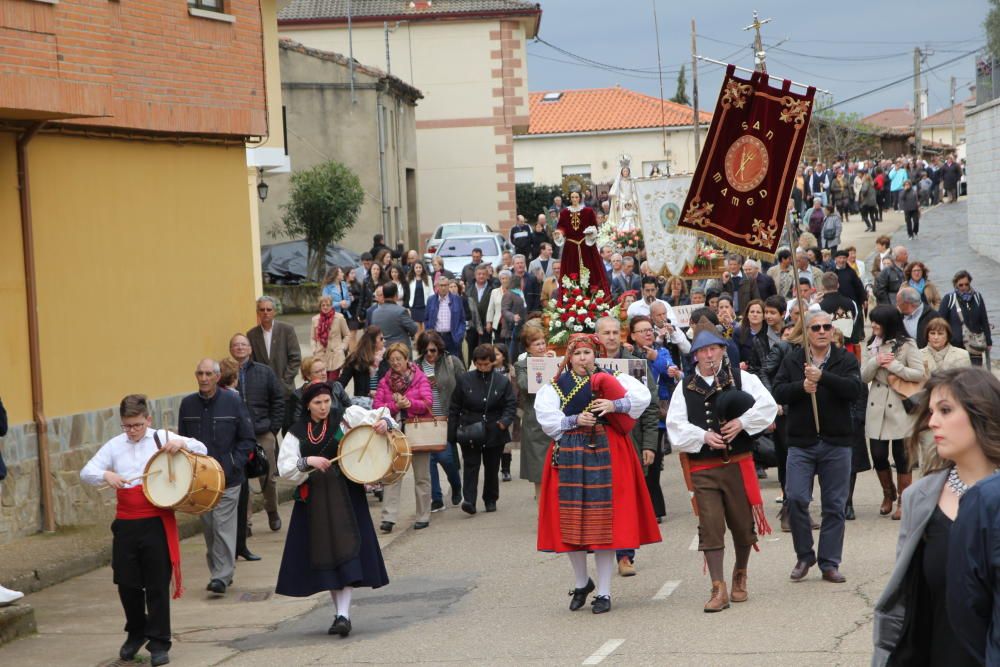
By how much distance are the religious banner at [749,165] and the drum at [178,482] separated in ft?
15.2

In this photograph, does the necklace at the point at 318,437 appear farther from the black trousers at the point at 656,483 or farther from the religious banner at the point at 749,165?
the religious banner at the point at 749,165

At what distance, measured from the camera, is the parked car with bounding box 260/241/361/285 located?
3569 cm

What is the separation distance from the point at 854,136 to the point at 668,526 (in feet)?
214

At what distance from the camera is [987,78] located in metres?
35.5

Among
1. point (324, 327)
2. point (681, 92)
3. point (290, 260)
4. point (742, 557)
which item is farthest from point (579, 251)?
point (681, 92)

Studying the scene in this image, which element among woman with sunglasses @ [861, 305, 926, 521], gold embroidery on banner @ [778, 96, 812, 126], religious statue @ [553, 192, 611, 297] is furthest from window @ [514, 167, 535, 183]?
gold embroidery on banner @ [778, 96, 812, 126]

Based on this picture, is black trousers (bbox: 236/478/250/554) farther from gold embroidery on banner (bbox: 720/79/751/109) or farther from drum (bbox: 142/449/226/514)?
gold embroidery on banner (bbox: 720/79/751/109)

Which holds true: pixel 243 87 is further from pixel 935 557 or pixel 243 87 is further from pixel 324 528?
pixel 935 557

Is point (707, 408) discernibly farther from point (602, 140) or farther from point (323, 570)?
point (602, 140)

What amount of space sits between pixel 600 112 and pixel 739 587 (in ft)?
229

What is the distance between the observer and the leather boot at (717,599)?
948 cm

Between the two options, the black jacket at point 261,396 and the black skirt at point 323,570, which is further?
the black jacket at point 261,396

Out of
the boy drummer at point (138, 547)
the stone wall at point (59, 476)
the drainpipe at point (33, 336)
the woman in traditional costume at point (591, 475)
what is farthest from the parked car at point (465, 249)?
the boy drummer at point (138, 547)

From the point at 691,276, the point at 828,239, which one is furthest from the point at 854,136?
the point at 691,276
